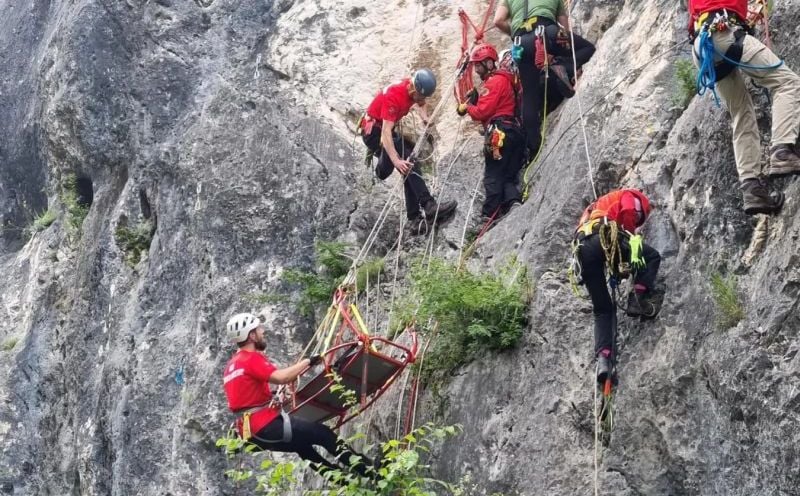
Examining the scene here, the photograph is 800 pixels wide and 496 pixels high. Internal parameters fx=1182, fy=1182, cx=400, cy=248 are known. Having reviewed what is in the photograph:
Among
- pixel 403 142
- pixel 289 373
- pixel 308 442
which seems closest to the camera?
pixel 289 373

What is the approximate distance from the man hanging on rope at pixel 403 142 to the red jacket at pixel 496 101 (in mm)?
482

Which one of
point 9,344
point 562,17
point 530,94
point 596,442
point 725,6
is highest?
point 725,6

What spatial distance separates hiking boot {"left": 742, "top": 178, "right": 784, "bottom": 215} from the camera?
Answer: 22.3ft

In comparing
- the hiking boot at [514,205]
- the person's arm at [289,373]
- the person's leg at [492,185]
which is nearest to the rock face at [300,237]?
the hiking boot at [514,205]

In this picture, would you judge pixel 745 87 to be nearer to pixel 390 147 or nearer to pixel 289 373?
pixel 289 373

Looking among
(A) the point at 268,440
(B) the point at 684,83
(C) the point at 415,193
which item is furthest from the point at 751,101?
(C) the point at 415,193

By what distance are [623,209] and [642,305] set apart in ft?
2.09

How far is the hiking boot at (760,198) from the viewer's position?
6.79m

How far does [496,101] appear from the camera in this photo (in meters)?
10.6

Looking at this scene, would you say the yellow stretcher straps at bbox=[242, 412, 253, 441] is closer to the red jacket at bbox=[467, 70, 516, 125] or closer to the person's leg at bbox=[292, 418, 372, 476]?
the person's leg at bbox=[292, 418, 372, 476]

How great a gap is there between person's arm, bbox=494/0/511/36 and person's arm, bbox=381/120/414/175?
1589mm

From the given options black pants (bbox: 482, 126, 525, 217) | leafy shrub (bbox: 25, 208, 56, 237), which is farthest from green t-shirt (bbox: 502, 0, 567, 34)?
leafy shrub (bbox: 25, 208, 56, 237)

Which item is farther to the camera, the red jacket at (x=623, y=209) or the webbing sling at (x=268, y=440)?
the webbing sling at (x=268, y=440)

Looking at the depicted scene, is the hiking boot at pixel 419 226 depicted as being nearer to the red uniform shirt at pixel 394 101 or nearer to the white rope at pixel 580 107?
Result: the red uniform shirt at pixel 394 101
